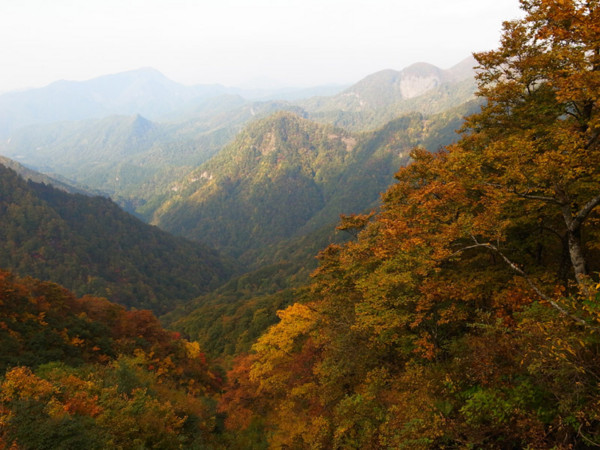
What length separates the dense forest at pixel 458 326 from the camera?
10000 millimetres

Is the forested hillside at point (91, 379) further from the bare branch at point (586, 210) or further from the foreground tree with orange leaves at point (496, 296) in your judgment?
the bare branch at point (586, 210)

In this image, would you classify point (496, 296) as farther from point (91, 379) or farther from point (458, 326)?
point (91, 379)

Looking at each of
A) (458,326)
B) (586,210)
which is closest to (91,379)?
(458,326)

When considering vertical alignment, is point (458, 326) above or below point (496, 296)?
below

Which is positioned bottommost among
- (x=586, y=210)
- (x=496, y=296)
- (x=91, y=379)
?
(x=91, y=379)

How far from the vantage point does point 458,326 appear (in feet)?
58.6

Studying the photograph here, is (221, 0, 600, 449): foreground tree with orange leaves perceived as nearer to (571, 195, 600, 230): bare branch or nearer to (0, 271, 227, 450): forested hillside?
(571, 195, 600, 230): bare branch

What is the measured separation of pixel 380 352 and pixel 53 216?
233557mm

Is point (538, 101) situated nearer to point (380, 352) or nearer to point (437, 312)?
point (437, 312)

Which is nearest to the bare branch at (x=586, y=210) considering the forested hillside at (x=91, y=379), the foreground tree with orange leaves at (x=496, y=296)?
the foreground tree with orange leaves at (x=496, y=296)

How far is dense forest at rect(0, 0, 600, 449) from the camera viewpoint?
1000 cm

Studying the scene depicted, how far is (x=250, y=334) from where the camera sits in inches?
3652

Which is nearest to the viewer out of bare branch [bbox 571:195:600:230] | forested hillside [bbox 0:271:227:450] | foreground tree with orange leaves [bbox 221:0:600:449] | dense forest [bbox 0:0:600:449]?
foreground tree with orange leaves [bbox 221:0:600:449]

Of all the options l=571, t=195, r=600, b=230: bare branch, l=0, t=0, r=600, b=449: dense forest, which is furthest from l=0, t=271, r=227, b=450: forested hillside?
l=571, t=195, r=600, b=230: bare branch
